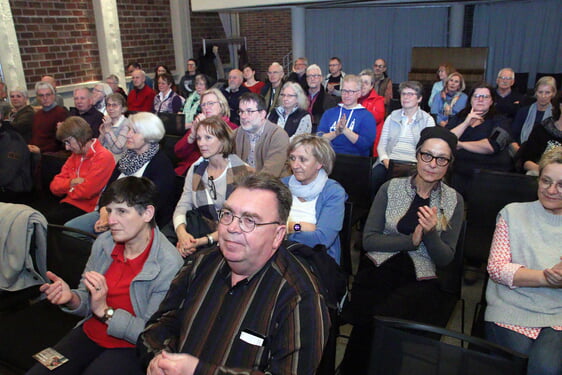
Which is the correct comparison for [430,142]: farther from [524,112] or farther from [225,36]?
[225,36]

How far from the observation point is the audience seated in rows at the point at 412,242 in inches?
80.4

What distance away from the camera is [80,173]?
3.25m

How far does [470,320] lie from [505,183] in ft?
2.86

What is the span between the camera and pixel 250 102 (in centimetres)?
339

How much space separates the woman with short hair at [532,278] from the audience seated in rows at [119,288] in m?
1.39

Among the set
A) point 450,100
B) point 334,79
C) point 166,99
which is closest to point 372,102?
point 450,100

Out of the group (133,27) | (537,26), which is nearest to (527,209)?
(133,27)

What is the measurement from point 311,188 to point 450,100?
12.5ft

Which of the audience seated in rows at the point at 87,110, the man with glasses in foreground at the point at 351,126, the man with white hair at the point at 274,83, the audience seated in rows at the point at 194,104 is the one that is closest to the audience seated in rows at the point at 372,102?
the man with glasses in foreground at the point at 351,126

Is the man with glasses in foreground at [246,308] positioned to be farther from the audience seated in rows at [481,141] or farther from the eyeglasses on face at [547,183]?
the audience seated in rows at [481,141]

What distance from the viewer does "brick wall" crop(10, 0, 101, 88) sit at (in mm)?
7062

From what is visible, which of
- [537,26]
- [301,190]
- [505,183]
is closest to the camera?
[301,190]

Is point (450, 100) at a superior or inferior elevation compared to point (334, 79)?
inferior

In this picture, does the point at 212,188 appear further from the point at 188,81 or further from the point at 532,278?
the point at 188,81
